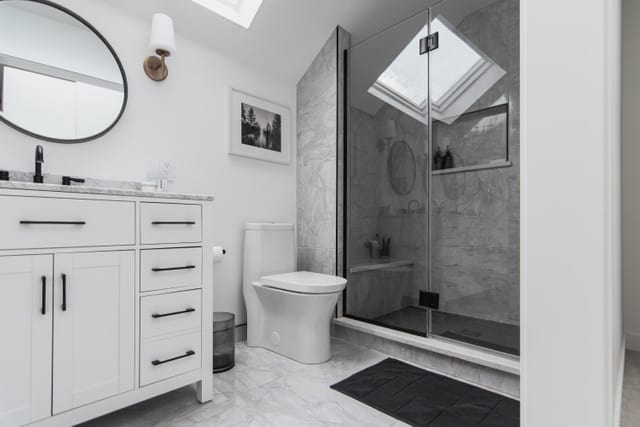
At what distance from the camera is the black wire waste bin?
1.89m

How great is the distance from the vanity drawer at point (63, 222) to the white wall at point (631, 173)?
9.43 feet

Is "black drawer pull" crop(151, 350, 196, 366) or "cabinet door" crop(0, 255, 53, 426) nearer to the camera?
"cabinet door" crop(0, 255, 53, 426)

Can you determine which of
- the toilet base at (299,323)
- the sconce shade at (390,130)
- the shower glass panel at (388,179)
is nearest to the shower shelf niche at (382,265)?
the shower glass panel at (388,179)

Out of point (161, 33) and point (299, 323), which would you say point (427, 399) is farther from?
point (161, 33)

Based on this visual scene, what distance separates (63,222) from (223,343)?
1071 mm

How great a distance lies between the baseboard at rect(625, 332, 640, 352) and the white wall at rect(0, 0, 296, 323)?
2397 millimetres

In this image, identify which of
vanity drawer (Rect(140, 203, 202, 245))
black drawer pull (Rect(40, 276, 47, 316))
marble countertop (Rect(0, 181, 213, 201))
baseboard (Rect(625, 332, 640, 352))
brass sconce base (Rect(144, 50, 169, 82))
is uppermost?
brass sconce base (Rect(144, 50, 169, 82))

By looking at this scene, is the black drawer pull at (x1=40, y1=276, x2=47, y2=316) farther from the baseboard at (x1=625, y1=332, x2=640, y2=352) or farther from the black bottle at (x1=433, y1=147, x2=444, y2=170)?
the baseboard at (x1=625, y1=332, x2=640, y2=352)

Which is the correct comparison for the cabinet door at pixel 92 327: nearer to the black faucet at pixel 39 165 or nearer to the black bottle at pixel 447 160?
the black faucet at pixel 39 165

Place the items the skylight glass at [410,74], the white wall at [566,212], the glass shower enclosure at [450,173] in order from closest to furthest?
the white wall at [566,212], the glass shower enclosure at [450,173], the skylight glass at [410,74]

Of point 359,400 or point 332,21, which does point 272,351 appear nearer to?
point 359,400

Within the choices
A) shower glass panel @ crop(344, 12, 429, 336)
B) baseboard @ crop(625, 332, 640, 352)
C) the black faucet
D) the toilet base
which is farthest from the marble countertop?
baseboard @ crop(625, 332, 640, 352)

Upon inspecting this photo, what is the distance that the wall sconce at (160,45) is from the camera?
183cm

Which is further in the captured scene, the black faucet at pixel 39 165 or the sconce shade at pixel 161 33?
the sconce shade at pixel 161 33
